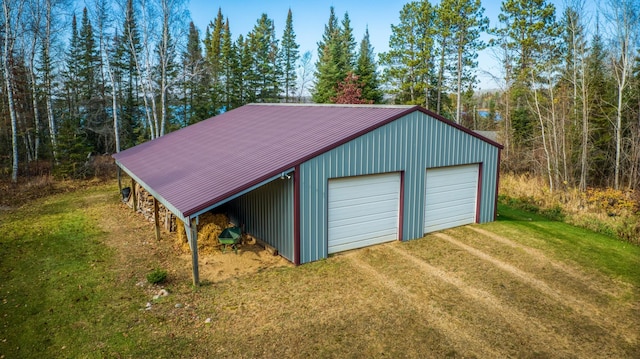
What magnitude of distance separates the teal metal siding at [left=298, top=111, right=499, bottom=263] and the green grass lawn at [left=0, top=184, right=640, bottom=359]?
791 millimetres

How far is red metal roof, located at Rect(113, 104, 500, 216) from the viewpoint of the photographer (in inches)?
335

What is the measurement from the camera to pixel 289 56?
41438 millimetres

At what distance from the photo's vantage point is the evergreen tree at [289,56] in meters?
41.2

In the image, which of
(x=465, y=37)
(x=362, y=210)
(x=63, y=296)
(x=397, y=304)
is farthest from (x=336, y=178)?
(x=465, y=37)

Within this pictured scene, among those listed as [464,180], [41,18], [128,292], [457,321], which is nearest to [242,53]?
[41,18]

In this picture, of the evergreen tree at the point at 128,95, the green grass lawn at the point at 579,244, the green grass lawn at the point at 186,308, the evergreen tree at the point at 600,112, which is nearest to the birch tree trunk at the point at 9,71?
the green grass lawn at the point at 186,308

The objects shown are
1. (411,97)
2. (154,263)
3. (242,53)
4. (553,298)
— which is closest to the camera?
(553,298)

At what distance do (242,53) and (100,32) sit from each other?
15.8 metres

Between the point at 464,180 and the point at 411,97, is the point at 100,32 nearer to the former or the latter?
the point at 464,180

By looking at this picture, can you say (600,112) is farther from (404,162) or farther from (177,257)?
(177,257)

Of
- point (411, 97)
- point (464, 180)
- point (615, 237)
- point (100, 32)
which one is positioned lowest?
point (615, 237)

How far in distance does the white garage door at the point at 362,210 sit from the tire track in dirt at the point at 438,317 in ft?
3.24

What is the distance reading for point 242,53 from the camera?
36.2 metres

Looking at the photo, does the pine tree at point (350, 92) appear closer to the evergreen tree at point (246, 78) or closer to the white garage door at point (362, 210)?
the evergreen tree at point (246, 78)
